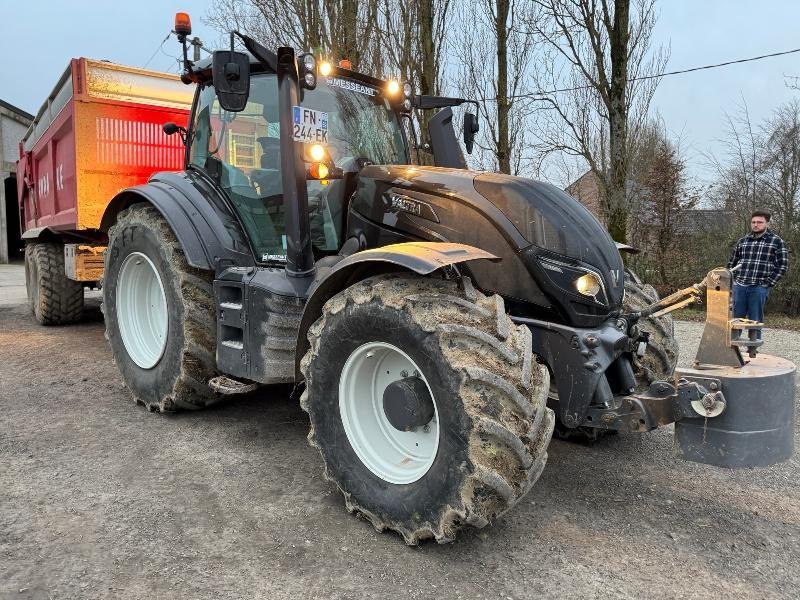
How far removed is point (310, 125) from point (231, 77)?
56 centimetres

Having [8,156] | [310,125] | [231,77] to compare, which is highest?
[8,156]

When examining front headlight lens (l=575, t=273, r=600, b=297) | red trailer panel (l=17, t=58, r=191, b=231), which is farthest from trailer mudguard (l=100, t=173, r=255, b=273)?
red trailer panel (l=17, t=58, r=191, b=231)

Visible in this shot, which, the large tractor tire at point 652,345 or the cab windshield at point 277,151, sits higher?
the cab windshield at point 277,151

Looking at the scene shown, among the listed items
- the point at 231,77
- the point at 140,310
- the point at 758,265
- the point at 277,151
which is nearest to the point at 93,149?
the point at 140,310

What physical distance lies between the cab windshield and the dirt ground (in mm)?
1331

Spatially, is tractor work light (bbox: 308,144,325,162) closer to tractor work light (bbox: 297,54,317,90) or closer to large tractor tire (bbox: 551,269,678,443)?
tractor work light (bbox: 297,54,317,90)

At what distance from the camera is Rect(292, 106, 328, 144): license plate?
343cm

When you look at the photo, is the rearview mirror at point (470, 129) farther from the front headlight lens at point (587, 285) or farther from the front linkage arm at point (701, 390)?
the front linkage arm at point (701, 390)

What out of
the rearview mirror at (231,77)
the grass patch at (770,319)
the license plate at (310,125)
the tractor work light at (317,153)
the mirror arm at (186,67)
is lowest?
the grass patch at (770,319)

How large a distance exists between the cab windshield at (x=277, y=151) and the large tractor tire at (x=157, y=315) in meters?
0.51

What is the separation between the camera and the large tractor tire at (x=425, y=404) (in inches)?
93.8

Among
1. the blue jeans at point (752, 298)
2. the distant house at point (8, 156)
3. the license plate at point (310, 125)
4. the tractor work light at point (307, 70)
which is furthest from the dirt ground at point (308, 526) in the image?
the distant house at point (8, 156)

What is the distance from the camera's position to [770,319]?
34.6ft

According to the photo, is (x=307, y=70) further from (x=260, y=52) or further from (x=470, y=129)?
(x=470, y=129)
